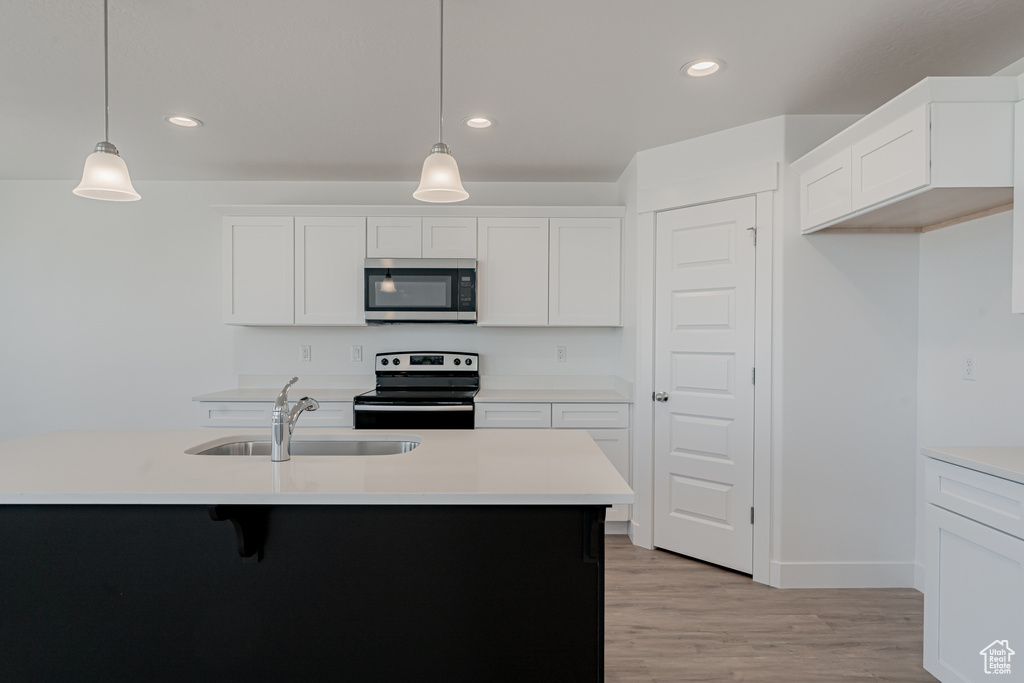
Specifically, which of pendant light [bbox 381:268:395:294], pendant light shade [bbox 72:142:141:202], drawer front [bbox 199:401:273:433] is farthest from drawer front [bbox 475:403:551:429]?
pendant light shade [bbox 72:142:141:202]

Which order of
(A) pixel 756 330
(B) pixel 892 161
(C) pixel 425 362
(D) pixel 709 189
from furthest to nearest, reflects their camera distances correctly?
(C) pixel 425 362
(D) pixel 709 189
(A) pixel 756 330
(B) pixel 892 161

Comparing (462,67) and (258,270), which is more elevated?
(462,67)

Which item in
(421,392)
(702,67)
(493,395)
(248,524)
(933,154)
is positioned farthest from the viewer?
(421,392)

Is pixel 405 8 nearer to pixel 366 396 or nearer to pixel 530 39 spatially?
pixel 530 39

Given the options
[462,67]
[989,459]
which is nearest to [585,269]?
[462,67]

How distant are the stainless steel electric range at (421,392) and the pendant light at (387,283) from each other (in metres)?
0.53

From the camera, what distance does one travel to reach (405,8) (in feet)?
5.93

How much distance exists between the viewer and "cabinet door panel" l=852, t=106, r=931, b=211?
1807 mm

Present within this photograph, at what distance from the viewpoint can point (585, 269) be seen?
3555 millimetres

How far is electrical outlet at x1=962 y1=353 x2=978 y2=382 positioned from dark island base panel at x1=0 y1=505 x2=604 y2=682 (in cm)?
194

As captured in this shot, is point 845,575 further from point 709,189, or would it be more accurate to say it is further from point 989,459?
point 709,189

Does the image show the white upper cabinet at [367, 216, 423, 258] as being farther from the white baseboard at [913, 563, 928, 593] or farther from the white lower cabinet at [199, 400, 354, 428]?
the white baseboard at [913, 563, 928, 593]

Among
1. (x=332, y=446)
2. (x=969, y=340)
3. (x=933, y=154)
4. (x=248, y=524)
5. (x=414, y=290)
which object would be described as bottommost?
(x=248, y=524)

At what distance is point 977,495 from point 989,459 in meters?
0.12
